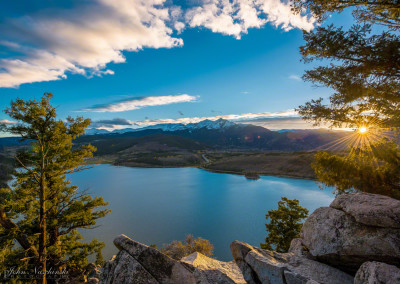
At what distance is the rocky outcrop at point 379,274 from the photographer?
18.3ft

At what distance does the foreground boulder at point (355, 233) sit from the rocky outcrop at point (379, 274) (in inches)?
60.3

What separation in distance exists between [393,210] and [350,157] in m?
7.42

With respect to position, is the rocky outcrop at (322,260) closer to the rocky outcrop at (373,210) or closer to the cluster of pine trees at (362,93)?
the rocky outcrop at (373,210)

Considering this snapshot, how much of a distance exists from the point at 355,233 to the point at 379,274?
8.34 ft

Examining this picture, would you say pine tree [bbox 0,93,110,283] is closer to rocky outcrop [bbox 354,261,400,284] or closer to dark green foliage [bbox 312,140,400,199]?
rocky outcrop [bbox 354,261,400,284]

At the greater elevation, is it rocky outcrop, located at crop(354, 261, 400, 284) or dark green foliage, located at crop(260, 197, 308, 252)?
rocky outcrop, located at crop(354, 261, 400, 284)

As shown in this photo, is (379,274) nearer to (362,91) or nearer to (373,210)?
(373,210)

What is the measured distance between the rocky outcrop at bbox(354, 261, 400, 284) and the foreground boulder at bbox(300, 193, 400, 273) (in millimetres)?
1532

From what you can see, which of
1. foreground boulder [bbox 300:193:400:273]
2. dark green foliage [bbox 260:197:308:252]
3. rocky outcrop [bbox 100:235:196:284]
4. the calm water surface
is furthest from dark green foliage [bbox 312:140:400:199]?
the calm water surface

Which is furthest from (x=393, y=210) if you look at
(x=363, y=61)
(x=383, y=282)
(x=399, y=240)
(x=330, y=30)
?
(x=330, y=30)

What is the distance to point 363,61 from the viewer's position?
8992 mm

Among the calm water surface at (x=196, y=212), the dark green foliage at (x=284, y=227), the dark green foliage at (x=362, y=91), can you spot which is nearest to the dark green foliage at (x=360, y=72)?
the dark green foliage at (x=362, y=91)

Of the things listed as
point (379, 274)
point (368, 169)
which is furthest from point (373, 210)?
point (368, 169)

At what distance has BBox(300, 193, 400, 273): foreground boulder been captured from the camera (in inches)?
286
